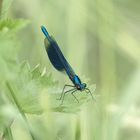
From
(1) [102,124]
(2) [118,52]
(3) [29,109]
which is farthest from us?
(2) [118,52]

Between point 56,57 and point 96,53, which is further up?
point 96,53

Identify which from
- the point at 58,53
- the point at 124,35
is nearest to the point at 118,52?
the point at 124,35

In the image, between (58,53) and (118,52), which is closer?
(58,53)

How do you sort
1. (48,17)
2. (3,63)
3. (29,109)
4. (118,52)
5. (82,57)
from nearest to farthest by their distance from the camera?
(3,63)
(29,109)
(82,57)
(118,52)
(48,17)

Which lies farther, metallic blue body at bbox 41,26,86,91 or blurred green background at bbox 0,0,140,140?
Answer: blurred green background at bbox 0,0,140,140

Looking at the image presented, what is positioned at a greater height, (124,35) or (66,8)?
(66,8)

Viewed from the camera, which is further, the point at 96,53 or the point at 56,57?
the point at 96,53

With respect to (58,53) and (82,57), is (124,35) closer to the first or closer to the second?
(82,57)

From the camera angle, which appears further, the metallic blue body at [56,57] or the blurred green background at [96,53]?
the blurred green background at [96,53]
